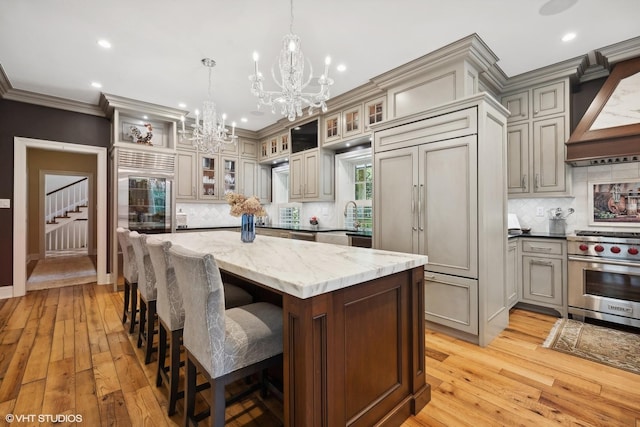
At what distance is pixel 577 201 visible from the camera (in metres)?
3.49

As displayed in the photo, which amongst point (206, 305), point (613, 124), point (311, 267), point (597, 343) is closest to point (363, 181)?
point (613, 124)

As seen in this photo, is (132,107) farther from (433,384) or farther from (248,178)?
(433,384)

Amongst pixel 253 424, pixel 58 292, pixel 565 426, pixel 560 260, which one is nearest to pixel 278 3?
pixel 253 424

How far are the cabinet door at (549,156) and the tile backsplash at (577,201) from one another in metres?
0.34

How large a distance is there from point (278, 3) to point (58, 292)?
191 inches

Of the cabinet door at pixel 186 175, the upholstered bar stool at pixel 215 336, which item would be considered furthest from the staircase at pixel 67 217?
the upholstered bar stool at pixel 215 336

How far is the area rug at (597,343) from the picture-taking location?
→ 2.27 m

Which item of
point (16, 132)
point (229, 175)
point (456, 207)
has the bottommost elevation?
point (456, 207)

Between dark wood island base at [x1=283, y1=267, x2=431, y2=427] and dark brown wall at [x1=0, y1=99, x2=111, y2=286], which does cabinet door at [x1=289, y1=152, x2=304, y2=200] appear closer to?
dark brown wall at [x1=0, y1=99, x2=111, y2=286]

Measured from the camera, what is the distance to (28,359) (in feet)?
7.59

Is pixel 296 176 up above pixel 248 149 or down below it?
below

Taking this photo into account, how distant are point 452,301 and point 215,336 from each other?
86.9 inches

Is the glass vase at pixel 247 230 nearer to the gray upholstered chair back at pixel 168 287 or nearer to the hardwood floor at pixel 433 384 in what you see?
the gray upholstered chair back at pixel 168 287

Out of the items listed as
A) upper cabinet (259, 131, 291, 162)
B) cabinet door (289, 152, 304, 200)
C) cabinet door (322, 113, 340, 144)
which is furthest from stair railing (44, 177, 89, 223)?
cabinet door (322, 113, 340, 144)
